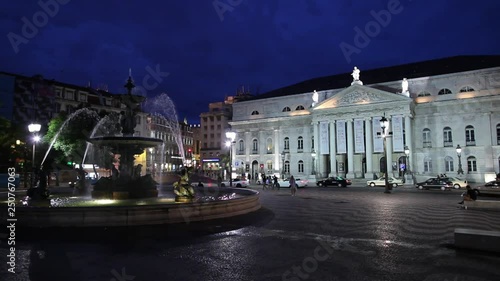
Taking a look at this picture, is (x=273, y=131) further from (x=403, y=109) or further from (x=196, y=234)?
(x=196, y=234)

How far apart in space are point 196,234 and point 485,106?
178 feet

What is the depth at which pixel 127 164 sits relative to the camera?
54.4ft

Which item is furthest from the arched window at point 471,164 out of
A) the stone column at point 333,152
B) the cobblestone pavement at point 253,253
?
the cobblestone pavement at point 253,253

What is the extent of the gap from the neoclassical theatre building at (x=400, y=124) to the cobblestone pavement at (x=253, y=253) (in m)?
39.2

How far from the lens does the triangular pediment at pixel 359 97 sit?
54125 mm

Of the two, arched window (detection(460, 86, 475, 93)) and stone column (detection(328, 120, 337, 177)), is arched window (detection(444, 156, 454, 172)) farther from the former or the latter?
stone column (detection(328, 120, 337, 177))

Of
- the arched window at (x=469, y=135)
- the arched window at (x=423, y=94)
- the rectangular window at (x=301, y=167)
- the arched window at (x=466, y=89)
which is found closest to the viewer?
the arched window at (x=469, y=135)

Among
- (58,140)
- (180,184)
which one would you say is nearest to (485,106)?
(180,184)

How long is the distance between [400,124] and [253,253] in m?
50.7

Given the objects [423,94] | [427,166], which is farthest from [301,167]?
[423,94]

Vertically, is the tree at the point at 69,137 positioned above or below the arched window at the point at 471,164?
above

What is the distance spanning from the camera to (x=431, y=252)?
797cm

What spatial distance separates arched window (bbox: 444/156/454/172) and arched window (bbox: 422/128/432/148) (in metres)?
3.10

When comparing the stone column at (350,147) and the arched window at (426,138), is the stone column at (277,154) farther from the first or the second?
the arched window at (426,138)
